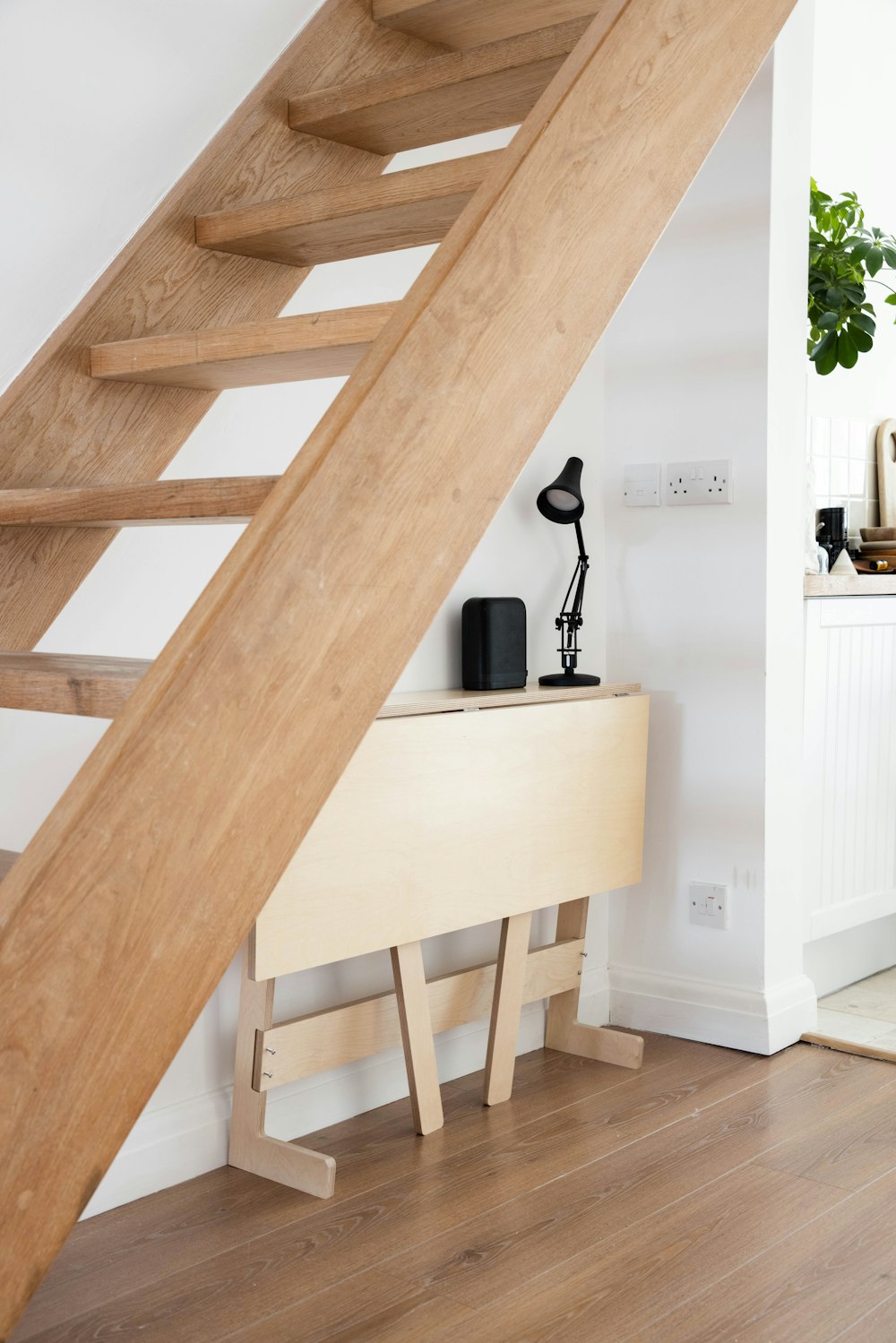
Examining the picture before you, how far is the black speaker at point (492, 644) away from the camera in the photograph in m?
2.74

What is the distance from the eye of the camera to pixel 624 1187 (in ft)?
7.40

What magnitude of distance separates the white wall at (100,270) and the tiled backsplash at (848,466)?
156 centimetres

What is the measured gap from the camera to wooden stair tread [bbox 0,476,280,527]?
1388 millimetres

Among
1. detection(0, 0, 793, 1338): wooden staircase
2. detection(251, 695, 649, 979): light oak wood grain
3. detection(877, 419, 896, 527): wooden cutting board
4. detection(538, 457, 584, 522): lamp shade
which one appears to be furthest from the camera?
detection(877, 419, 896, 527): wooden cutting board

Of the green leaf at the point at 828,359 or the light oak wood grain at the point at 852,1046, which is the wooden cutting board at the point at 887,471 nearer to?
the green leaf at the point at 828,359

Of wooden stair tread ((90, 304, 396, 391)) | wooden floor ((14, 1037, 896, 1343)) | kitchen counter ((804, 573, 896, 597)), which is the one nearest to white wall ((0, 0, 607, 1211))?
wooden floor ((14, 1037, 896, 1343))

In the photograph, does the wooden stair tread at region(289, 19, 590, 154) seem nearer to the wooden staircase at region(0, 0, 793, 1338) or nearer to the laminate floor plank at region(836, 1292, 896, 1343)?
the wooden staircase at region(0, 0, 793, 1338)

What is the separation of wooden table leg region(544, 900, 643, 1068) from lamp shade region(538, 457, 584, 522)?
2.78 feet

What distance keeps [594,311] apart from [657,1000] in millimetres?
2012

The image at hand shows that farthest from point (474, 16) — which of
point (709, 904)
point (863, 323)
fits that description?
point (709, 904)

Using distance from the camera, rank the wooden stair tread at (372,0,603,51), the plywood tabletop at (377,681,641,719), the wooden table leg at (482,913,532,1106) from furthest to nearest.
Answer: the wooden table leg at (482,913,532,1106) < the plywood tabletop at (377,681,641,719) < the wooden stair tread at (372,0,603,51)

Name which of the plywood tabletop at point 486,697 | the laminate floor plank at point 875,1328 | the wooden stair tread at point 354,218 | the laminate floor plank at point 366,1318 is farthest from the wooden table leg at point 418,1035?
the wooden stair tread at point 354,218

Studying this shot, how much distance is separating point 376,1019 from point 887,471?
252cm

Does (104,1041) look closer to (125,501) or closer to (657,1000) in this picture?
(125,501)
